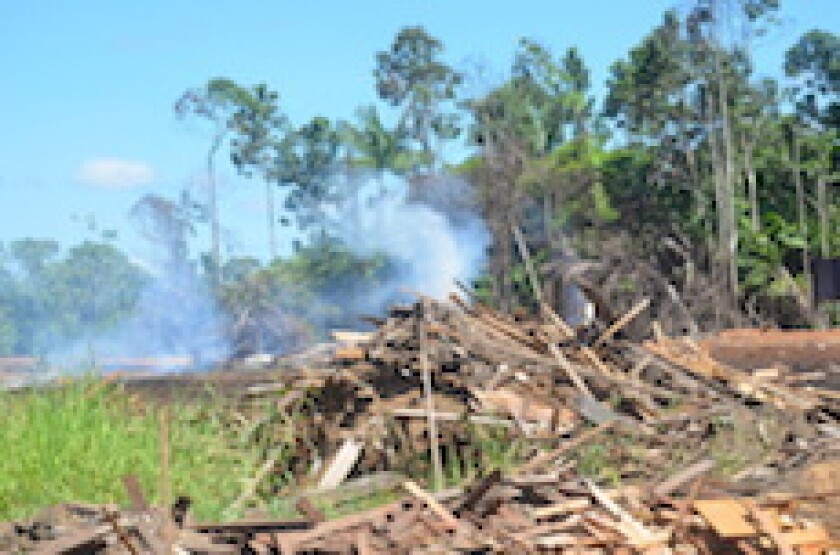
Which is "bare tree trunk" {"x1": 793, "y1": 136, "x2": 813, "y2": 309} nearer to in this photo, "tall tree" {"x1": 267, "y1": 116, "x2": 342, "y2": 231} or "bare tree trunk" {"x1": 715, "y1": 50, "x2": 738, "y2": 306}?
"bare tree trunk" {"x1": 715, "y1": 50, "x2": 738, "y2": 306}

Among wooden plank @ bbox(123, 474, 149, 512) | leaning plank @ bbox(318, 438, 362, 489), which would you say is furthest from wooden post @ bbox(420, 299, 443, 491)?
wooden plank @ bbox(123, 474, 149, 512)

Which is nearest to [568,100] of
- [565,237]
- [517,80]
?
[517,80]

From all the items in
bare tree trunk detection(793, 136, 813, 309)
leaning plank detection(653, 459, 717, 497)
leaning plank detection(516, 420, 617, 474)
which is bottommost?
leaning plank detection(653, 459, 717, 497)

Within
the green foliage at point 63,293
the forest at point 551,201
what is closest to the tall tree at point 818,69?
the forest at point 551,201

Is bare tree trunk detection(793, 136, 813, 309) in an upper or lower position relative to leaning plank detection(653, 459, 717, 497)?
upper

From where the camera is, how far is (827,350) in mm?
16953

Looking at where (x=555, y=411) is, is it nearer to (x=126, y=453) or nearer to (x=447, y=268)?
(x=126, y=453)

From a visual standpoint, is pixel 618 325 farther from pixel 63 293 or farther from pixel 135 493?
pixel 63 293

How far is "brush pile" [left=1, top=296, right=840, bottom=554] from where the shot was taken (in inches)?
229

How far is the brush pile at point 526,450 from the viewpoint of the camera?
581 centimetres

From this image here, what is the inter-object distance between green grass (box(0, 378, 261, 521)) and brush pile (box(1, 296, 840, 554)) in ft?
0.84

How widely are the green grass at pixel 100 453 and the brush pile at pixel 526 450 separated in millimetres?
255

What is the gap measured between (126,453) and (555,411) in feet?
8.73

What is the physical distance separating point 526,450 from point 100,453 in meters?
2.56
